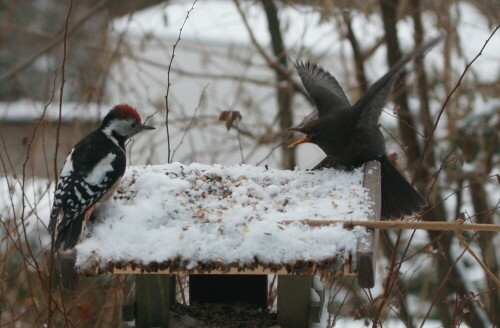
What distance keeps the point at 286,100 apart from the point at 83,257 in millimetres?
4876

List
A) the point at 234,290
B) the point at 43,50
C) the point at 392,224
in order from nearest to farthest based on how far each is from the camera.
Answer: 1. the point at 392,224
2. the point at 234,290
3. the point at 43,50

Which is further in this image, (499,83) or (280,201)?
(499,83)

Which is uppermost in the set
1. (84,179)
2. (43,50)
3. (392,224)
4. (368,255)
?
(43,50)

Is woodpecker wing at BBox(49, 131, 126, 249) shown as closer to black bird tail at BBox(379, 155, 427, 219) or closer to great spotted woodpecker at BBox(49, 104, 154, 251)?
great spotted woodpecker at BBox(49, 104, 154, 251)

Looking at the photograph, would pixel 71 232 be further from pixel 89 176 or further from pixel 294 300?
pixel 294 300

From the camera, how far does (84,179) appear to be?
122 inches

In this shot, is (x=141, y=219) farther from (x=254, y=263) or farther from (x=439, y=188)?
(x=439, y=188)

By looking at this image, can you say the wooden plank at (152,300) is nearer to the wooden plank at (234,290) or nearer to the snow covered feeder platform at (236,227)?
the snow covered feeder platform at (236,227)

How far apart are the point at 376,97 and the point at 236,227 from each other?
1.31m

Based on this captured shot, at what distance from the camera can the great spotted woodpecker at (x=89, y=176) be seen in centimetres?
281

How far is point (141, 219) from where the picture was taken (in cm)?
269

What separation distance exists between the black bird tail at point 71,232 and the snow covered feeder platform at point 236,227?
1.9 inches

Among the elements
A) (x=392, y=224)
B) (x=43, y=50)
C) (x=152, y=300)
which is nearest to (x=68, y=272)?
(x=152, y=300)

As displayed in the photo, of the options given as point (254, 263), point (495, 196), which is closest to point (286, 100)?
point (495, 196)
